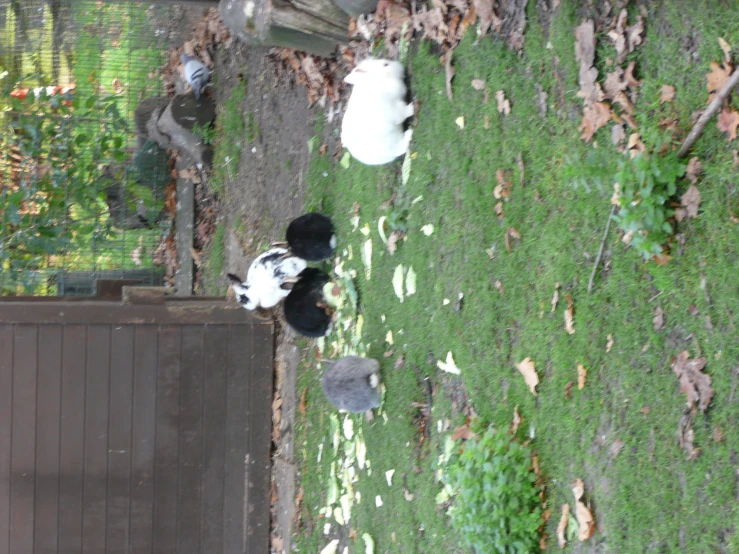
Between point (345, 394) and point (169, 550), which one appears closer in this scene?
point (345, 394)

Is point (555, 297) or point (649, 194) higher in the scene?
point (649, 194)

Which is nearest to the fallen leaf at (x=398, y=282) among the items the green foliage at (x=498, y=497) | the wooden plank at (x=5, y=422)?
the green foliage at (x=498, y=497)

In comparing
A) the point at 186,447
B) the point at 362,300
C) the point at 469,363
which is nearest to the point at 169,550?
the point at 186,447

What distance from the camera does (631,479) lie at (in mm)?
3225

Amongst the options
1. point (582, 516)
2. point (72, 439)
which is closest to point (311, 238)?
point (72, 439)

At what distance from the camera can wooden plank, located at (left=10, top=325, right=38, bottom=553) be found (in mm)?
5586

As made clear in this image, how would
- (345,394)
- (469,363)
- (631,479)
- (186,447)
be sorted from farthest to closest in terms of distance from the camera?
(186,447) → (345,394) → (469,363) → (631,479)

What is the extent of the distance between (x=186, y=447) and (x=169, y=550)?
80 cm

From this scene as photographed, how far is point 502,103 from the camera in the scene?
4.13 metres

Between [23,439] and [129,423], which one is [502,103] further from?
[23,439]

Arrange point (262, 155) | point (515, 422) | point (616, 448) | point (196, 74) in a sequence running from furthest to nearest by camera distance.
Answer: point (196, 74) → point (262, 155) → point (515, 422) → point (616, 448)

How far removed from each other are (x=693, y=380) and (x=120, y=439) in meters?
4.28

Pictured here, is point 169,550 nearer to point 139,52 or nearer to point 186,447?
point 186,447

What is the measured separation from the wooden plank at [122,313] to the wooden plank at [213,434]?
0.13 metres
